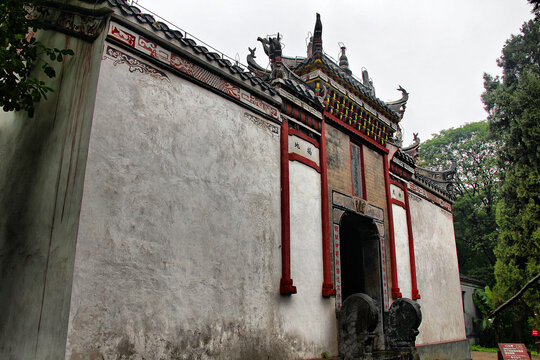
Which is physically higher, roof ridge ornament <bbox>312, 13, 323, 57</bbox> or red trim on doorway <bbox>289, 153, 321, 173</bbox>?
roof ridge ornament <bbox>312, 13, 323, 57</bbox>

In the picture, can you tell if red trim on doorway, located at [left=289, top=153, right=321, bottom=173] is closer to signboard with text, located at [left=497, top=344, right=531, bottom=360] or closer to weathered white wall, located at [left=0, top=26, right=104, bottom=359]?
weathered white wall, located at [left=0, top=26, right=104, bottom=359]

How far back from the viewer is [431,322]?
12492 mm

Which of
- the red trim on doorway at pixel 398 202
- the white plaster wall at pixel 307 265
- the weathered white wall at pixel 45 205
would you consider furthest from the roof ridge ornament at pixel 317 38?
the weathered white wall at pixel 45 205

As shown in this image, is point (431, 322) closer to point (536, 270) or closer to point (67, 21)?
point (536, 270)

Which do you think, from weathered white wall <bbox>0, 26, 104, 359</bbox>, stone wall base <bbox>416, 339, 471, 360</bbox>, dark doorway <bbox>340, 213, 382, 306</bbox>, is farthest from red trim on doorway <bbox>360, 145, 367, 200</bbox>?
weathered white wall <bbox>0, 26, 104, 359</bbox>

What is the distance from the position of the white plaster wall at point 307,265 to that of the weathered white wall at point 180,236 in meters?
0.05

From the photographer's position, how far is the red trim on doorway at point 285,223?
7.55 metres

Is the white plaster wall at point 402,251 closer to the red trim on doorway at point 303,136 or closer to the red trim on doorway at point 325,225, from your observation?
the red trim on doorway at point 325,225

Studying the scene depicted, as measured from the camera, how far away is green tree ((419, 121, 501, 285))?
88.6 ft

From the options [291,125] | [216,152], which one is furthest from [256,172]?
[291,125]

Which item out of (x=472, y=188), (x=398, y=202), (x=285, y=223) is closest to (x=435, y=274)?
(x=398, y=202)

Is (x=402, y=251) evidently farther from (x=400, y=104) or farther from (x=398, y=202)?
(x=400, y=104)

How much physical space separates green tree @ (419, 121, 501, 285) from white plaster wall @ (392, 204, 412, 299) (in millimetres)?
15167

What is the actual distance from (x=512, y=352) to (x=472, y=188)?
88.0 feet
